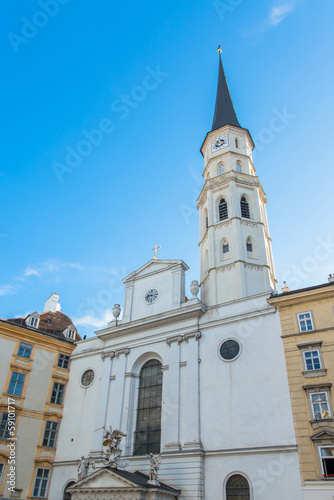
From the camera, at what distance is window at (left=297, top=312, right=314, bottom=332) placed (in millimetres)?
20969

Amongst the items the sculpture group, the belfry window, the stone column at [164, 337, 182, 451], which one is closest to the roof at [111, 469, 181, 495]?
the sculpture group

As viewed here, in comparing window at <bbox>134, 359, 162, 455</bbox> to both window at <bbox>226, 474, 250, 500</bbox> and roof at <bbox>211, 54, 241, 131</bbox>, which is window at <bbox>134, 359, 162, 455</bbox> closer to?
window at <bbox>226, 474, 250, 500</bbox>

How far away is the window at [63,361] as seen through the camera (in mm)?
30344

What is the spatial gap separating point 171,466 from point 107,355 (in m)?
9.18

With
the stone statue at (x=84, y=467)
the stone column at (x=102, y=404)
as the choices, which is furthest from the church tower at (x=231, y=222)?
the stone statue at (x=84, y=467)

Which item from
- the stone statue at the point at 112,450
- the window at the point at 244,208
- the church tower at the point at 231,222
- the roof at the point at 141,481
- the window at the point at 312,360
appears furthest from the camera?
the window at the point at 244,208

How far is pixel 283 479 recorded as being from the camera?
18.1 m

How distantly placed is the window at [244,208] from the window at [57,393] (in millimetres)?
18149

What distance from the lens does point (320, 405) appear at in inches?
735


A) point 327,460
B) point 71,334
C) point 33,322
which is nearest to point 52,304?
point 71,334

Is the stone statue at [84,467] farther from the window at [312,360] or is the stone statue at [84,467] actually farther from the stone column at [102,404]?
the window at [312,360]

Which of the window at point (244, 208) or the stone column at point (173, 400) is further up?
the window at point (244, 208)

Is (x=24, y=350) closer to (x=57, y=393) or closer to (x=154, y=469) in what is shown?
(x=57, y=393)

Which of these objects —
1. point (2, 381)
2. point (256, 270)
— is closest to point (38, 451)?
point (2, 381)
